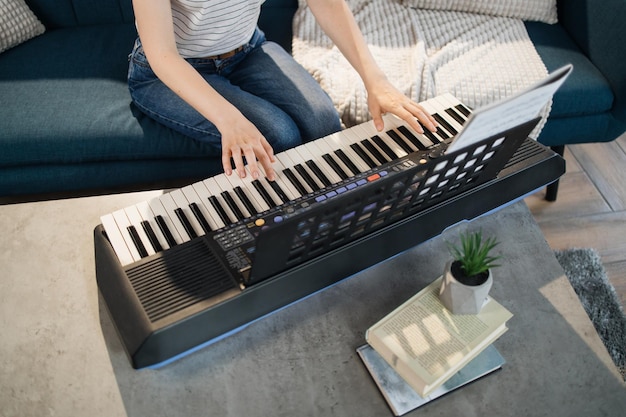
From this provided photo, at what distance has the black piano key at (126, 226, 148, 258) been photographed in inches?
41.8

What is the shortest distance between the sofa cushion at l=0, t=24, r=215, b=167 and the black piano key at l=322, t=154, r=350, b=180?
57cm

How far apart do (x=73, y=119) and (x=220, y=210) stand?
0.80m

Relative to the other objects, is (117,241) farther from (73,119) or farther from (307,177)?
(73,119)

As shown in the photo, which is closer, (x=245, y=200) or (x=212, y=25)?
(x=245, y=200)

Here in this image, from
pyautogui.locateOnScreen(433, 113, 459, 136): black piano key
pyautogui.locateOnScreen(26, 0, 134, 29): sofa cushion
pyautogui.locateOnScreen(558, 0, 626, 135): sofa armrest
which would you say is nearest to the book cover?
pyautogui.locateOnScreen(433, 113, 459, 136): black piano key

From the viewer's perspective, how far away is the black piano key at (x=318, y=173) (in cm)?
121

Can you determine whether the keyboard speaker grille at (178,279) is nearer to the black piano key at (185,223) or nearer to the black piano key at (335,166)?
the black piano key at (185,223)

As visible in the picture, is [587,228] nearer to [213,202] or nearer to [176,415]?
[213,202]

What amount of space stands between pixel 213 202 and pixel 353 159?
1.03 feet

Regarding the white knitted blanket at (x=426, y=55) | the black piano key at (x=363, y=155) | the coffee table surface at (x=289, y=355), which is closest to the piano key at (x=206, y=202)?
the coffee table surface at (x=289, y=355)

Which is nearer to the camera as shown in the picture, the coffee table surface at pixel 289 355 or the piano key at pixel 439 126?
the coffee table surface at pixel 289 355

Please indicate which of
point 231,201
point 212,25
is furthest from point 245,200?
point 212,25

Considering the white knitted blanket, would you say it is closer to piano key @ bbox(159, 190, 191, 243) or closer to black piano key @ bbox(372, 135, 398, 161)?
black piano key @ bbox(372, 135, 398, 161)

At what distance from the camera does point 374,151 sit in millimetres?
1270
